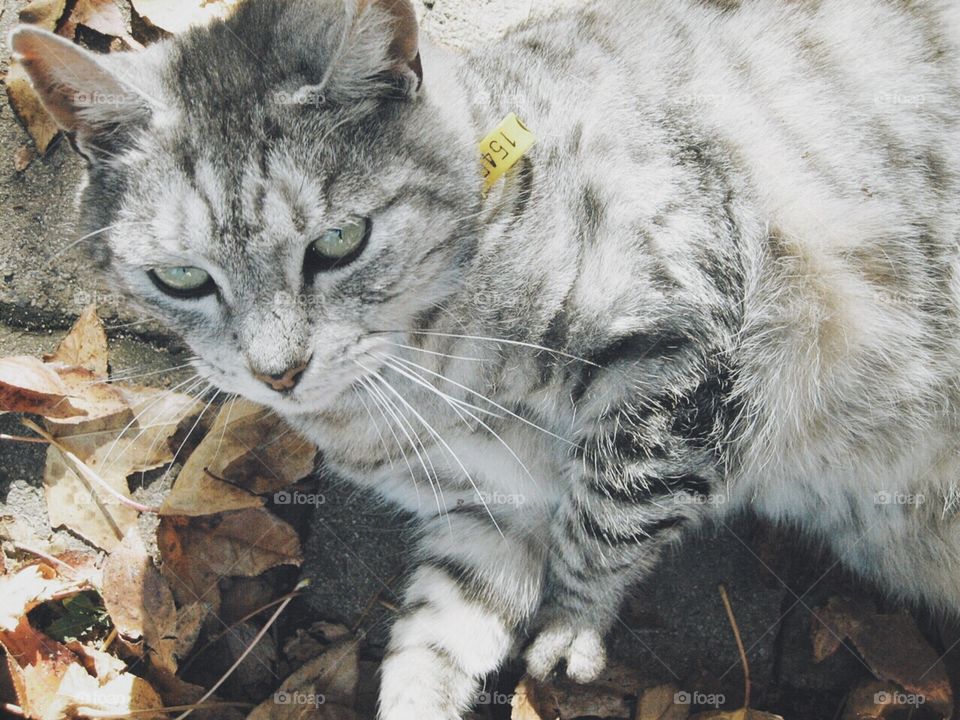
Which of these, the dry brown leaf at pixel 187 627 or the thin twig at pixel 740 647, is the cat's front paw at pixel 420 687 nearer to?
the dry brown leaf at pixel 187 627

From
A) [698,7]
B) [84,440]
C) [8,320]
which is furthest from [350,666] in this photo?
[698,7]

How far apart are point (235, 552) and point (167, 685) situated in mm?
299

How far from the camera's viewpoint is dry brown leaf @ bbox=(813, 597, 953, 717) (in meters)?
1.77

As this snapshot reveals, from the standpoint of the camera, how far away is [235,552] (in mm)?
1914

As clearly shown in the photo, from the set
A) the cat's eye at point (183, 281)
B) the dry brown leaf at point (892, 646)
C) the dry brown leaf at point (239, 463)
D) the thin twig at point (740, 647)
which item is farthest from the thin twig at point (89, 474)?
the dry brown leaf at point (892, 646)

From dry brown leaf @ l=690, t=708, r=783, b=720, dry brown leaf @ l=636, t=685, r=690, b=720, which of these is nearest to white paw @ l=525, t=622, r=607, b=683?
dry brown leaf @ l=636, t=685, r=690, b=720

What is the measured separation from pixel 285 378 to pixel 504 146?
20.6 inches

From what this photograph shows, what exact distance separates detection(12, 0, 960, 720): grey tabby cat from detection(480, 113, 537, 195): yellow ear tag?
0.9 inches

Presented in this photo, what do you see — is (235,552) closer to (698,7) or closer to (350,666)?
(350,666)

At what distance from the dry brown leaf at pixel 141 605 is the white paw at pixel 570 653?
0.76 m

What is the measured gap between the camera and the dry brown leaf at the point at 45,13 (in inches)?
82.1

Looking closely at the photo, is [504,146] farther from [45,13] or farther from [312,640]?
[45,13]

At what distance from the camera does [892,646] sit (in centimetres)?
182

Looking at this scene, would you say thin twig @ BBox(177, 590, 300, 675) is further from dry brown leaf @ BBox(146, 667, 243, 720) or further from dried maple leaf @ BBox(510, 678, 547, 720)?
dried maple leaf @ BBox(510, 678, 547, 720)
